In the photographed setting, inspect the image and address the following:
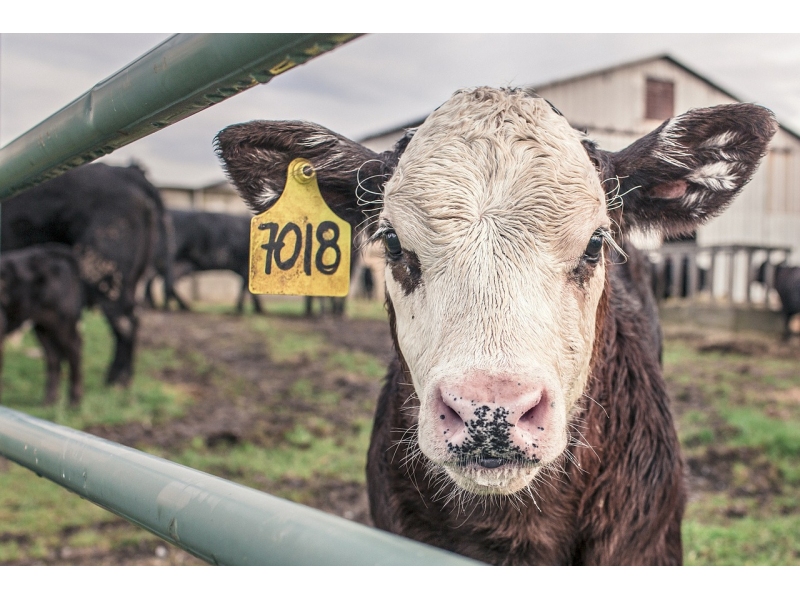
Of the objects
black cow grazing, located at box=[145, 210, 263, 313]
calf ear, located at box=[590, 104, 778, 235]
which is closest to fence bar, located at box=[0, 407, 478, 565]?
calf ear, located at box=[590, 104, 778, 235]

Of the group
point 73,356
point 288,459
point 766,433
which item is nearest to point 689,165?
point 288,459

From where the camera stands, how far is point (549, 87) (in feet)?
44.4

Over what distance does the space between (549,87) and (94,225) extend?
9.74 m

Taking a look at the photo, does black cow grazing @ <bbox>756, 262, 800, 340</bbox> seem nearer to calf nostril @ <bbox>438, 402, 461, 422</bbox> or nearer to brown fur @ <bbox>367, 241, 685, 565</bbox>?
brown fur @ <bbox>367, 241, 685, 565</bbox>

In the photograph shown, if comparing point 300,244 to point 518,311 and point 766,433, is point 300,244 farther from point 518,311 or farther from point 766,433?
point 766,433

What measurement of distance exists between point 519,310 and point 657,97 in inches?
555

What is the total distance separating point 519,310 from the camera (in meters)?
1.36

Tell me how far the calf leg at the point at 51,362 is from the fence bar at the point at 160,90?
18.0 ft

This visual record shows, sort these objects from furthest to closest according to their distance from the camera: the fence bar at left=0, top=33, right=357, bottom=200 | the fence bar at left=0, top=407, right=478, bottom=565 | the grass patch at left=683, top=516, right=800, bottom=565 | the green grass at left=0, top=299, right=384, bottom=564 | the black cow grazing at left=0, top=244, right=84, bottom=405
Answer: the black cow grazing at left=0, top=244, right=84, bottom=405 → the green grass at left=0, top=299, right=384, bottom=564 → the grass patch at left=683, top=516, right=800, bottom=565 → the fence bar at left=0, top=33, right=357, bottom=200 → the fence bar at left=0, top=407, right=478, bottom=565

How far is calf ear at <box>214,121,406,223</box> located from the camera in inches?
70.0

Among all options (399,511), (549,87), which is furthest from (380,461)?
(549,87)

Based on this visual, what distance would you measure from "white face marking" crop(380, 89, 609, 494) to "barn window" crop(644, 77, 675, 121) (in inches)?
525

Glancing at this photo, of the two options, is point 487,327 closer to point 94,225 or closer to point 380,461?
point 380,461

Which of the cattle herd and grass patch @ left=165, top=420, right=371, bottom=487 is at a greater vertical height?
the cattle herd
